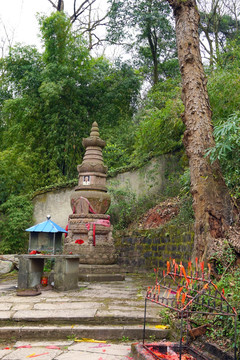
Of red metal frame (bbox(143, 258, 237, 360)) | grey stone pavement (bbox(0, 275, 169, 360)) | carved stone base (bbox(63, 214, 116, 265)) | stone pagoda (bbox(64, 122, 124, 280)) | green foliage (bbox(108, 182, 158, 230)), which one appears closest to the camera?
red metal frame (bbox(143, 258, 237, 360))

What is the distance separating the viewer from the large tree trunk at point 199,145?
4793mm

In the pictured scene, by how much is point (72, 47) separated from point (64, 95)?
2457mm

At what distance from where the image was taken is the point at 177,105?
10.3 meters

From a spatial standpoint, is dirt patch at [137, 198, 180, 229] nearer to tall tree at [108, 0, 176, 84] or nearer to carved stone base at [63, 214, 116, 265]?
carved stone base at [63, 214, 116, 265]

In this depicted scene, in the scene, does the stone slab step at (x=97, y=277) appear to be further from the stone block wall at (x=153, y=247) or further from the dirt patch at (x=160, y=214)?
the dirt patch at (x=160, y=214)

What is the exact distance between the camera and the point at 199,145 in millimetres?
5250

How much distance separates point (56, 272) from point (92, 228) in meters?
2.32

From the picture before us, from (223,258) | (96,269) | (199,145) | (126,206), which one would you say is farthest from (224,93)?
(96,269)

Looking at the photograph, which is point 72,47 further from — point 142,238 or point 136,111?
point 142,238

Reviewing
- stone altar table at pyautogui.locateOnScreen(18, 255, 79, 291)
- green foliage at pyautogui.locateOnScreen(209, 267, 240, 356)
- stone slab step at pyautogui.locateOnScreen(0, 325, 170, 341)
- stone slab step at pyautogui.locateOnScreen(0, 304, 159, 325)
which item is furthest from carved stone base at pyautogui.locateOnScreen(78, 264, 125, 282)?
green foliage at pyautogui.locateOnScreen(209, 267, 240, 356)

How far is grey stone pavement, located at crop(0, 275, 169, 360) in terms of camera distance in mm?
3418

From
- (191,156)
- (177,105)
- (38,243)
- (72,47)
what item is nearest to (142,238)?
(38,243)

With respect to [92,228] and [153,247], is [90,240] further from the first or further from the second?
[153,247]

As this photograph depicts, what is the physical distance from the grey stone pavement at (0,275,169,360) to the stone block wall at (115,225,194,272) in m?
3.09
